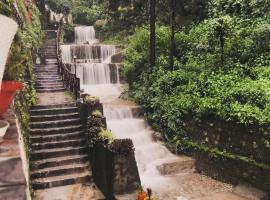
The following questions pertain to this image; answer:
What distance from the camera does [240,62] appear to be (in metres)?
17.2

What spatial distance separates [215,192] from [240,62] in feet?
21.3

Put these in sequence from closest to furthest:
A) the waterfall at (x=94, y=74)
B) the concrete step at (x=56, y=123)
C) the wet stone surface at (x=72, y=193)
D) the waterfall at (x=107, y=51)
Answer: the wet stone surface at (x=72, y=193), the concrete step at (x=56, y=123), the waterfall at (x=94, y=74), the waterfall at (x=107, y=51)

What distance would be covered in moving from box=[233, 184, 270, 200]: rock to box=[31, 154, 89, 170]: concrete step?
17.5 feet

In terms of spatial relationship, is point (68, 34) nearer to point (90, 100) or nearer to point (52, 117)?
point (52, 117)

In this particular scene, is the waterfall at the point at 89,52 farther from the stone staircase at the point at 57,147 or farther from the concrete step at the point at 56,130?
the concrete step at the point at 56,130

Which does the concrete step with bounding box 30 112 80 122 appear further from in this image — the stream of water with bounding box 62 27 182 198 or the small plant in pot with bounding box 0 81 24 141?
the small plant in pot with bounding box 0 81 24 141

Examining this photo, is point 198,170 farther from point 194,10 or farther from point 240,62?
point 194,10

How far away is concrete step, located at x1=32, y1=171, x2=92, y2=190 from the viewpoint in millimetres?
12320

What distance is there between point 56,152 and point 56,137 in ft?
2.30

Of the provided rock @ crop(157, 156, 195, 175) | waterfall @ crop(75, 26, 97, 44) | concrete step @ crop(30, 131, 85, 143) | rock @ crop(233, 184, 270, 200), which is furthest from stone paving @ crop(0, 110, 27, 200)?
waterfall @ crop(75, 26, 97, 44)

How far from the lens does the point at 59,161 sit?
13164mm

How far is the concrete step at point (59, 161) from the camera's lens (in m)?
13.0

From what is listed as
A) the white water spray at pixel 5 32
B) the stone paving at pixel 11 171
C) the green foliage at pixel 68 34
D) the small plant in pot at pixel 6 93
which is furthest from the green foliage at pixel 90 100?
the green foliage at pixel 68 34

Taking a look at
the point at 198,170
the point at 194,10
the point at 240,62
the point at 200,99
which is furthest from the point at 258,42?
the point at 194,10
